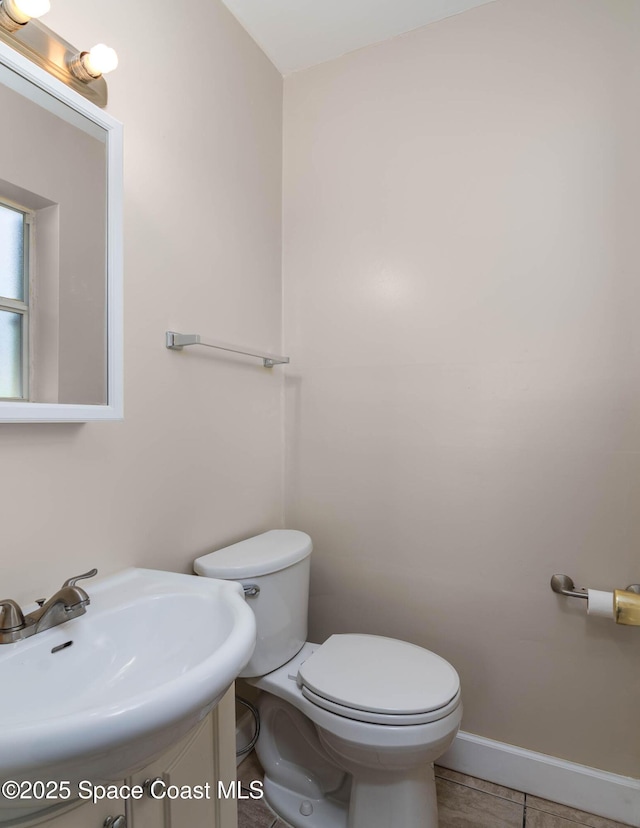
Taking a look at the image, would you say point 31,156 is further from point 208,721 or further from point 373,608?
point 373,608

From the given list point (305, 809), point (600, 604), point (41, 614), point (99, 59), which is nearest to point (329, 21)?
point (99, 59)

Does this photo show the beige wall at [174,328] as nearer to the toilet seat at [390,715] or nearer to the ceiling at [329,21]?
the ceiling at [329,21]

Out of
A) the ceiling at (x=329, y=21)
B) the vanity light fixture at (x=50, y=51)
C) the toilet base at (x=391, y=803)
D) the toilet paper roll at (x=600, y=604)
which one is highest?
the ceiling at (x=329, y=21)

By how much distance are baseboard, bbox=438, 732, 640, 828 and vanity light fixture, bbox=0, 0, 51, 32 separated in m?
2.15

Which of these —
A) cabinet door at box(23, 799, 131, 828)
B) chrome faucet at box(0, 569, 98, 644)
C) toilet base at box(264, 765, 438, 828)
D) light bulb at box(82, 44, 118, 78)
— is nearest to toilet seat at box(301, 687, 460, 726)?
toilet base at box(264, 765, 438, 828)

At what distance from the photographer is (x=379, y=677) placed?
4.00 feet

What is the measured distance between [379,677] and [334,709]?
15cm

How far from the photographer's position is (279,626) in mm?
1357

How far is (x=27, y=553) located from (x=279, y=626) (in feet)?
2.44

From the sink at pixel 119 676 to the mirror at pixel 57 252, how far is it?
397mm

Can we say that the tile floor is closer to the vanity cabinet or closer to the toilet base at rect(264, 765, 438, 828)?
the toilet base at rect(264, 765, 438, 828)

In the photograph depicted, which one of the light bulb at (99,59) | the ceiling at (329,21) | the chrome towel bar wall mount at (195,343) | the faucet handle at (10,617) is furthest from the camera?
the ceiling at (329,21)

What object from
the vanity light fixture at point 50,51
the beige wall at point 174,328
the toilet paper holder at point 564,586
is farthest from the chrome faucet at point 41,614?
the toilet paper holder at point 564,586

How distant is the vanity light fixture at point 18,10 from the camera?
821 millimetres
